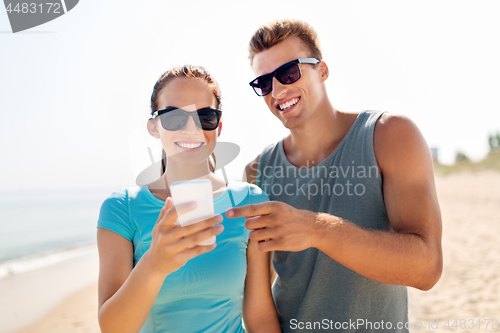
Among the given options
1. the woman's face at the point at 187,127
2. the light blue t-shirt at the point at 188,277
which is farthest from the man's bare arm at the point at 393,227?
the woman's face at the point at 187,127

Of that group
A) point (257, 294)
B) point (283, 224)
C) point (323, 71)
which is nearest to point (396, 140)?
point (323, 71)

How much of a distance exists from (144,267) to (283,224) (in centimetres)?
58

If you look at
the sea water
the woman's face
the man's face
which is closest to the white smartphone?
the woman's face

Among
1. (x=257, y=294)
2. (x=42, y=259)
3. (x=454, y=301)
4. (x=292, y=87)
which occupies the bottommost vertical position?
(x=454, y=301)

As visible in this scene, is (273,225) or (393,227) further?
(393,227)

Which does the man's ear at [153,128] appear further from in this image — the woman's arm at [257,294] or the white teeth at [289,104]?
the white teeth at [289,104]

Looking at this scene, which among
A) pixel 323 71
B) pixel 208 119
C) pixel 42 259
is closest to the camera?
pixel 208 119

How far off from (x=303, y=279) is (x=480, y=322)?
157 inches

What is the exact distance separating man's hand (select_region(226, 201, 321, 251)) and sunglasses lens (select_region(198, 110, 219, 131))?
604 mm

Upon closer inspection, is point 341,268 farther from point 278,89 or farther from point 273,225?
point 278,89

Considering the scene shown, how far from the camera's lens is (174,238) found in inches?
45.4

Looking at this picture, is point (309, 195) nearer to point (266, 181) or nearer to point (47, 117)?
point (266, 181)

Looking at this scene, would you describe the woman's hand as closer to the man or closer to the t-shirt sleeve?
the man

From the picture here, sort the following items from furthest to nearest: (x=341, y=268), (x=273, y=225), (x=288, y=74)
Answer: (x=288, y=74) < (x=341, y=268) < (x=273, y=225)
